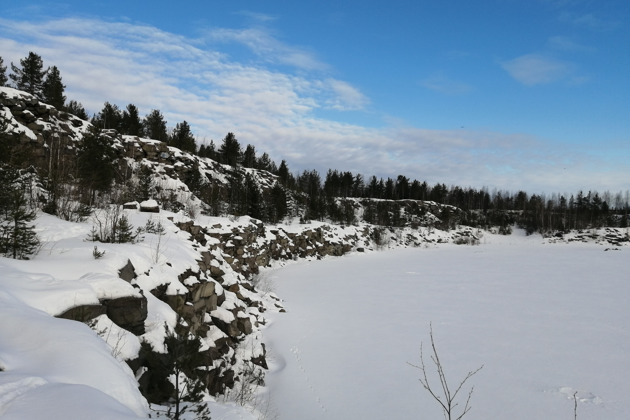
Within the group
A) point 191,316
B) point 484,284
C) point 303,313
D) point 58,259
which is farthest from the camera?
point 484,284

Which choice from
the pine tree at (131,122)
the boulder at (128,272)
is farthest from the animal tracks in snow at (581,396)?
the pine tree at (131,122)

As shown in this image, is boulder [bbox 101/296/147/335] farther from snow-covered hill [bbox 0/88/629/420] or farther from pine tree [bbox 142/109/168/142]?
pine tree [bbox 142/109/168/142]

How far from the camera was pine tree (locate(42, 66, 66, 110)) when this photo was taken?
28413 mm

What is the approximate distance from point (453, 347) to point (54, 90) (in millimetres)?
36781

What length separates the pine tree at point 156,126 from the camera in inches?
1560

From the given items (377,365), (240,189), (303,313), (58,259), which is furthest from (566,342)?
(240,189)

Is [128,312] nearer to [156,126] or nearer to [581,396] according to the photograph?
[581,396]

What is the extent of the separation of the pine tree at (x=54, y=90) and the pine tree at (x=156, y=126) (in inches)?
387

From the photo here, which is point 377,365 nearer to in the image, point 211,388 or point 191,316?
point 211,388

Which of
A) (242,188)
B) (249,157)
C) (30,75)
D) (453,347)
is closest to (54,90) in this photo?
(30,75)

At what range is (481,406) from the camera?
19.1 feet

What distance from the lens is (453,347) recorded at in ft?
27.4

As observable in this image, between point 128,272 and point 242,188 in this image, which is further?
point 242,188

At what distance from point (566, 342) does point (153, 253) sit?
10.8 meters
